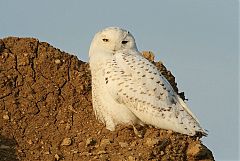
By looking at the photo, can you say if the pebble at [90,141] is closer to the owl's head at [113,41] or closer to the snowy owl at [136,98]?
the snowy owl at [136,98]

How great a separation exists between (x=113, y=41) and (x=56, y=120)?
144cm

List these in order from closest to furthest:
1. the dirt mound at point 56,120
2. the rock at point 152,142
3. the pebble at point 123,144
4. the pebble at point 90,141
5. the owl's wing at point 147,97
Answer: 1. the rock at point 152,142
2. the dirt mound at point 56,120
3. the pebble at point 123,144
4. the pebble at point 90,141
5. the owl's wing at point 147,97

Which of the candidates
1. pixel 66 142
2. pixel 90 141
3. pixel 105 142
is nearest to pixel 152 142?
pixel 105 142

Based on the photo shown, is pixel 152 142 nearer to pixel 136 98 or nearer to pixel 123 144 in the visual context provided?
pixel 123 144

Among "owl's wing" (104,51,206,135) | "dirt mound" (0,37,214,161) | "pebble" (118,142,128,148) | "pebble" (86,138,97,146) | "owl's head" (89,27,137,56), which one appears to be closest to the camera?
"dirt mound" (0,37,214,161)

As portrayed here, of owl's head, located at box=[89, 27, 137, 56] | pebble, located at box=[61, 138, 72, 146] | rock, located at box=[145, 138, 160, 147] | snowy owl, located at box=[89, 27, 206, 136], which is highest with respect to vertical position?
owl's head, located at box=[89, 27, 137, 56]

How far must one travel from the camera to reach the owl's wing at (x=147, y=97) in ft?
41.6

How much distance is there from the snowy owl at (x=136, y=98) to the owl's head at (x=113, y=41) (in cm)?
32

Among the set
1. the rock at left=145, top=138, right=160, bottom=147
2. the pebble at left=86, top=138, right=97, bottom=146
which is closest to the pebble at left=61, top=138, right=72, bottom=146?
the pebble at left=86, top=138, right=97, bottom=146

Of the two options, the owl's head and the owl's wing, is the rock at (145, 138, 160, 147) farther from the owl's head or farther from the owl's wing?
the owl's head

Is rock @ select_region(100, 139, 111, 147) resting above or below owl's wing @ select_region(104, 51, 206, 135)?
below

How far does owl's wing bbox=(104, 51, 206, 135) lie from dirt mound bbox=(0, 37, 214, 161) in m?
0.19

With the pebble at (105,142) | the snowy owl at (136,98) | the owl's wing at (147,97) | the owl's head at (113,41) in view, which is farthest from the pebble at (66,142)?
the owl's head at (113,41)

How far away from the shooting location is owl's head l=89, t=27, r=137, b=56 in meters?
13.5
